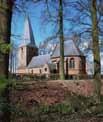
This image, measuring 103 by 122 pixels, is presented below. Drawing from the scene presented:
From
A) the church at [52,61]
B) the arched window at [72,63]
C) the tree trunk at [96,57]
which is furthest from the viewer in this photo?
the arched window at [72,63]

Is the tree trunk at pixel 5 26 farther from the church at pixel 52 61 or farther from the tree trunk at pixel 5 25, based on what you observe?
the church at pixel 52 61

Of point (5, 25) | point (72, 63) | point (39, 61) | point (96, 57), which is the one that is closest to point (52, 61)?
point (72, 63)

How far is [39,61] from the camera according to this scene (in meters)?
82.8

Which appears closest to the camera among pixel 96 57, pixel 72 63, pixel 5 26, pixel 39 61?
pixel 5 26

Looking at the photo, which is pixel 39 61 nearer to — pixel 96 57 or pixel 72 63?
pixel 72 63

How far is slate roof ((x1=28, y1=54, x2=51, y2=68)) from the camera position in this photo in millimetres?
77137

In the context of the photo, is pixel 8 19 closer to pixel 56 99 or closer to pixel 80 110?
pixel 80 110

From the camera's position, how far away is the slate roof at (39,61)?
7714 centimetres

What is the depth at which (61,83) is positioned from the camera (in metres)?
25.8

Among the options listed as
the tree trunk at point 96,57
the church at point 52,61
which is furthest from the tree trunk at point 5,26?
the church at point 52,61

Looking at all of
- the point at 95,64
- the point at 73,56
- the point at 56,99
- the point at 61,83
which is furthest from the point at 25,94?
the point at 73,56

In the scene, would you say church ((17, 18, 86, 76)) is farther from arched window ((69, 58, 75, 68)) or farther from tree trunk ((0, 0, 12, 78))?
tree trunk ((0, 0, 12, 78))

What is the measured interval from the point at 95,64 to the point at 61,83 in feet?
32.2

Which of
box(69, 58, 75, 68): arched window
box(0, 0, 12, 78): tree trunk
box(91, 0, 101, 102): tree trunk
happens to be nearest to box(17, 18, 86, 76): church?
box(69, 58, 75, 68): arched window
